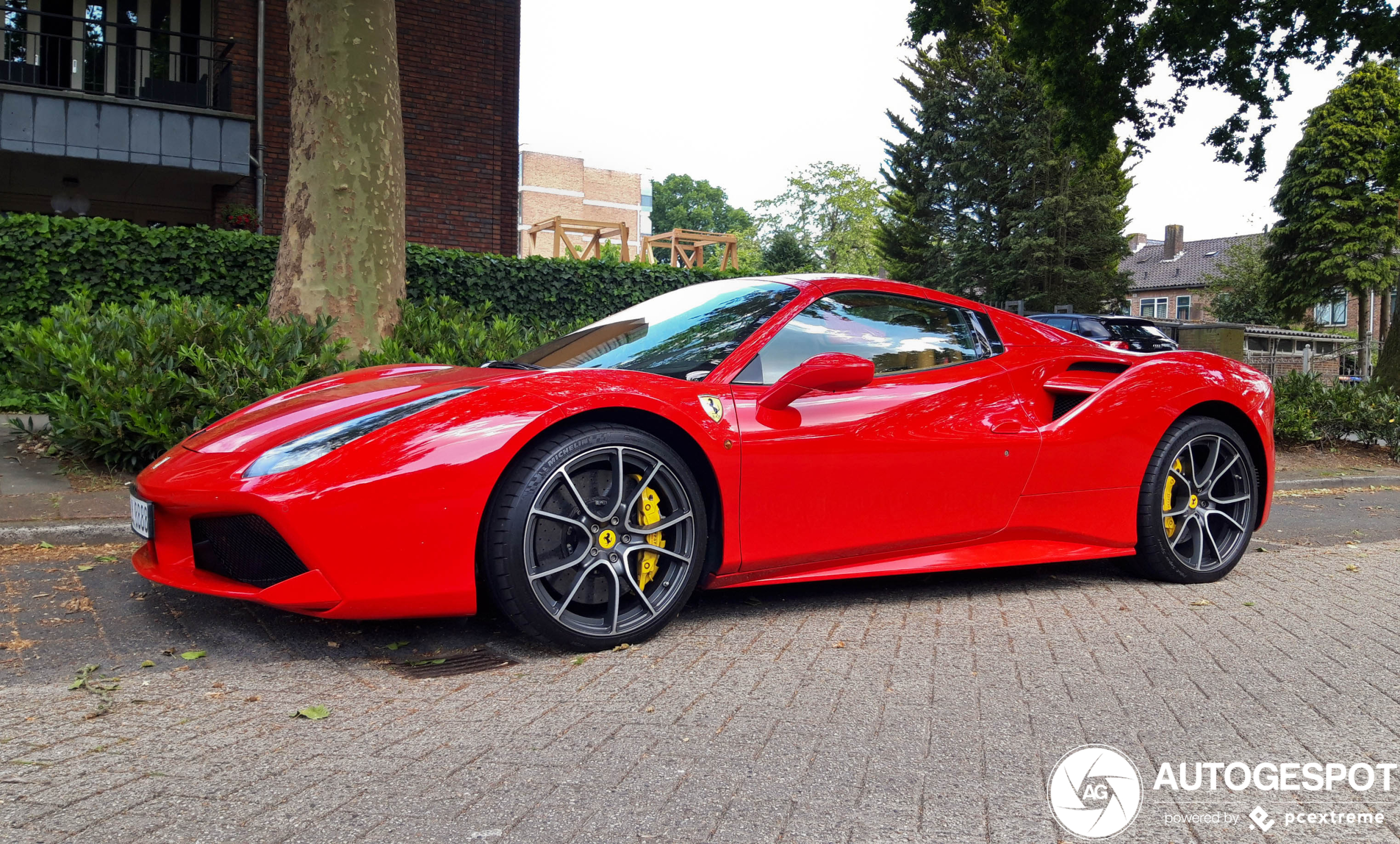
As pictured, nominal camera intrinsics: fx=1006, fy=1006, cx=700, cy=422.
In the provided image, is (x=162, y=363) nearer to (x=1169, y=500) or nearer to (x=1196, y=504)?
(x=1169, y=500)

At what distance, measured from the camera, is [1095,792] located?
7.53ft

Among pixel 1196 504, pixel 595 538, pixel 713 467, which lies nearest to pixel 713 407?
pixel 713 467

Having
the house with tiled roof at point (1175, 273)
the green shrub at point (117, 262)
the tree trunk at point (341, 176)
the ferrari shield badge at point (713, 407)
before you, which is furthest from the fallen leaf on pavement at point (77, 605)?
the house with tiled roof at point (1175, 273)

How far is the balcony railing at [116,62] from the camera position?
49.2ft

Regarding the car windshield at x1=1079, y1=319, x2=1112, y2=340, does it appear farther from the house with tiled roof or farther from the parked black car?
the house with tiled roof

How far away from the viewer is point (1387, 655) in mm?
3488

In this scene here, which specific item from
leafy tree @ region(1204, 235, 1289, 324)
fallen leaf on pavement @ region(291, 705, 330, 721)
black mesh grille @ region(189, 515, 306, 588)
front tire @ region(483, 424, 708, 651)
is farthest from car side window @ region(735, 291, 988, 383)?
leafy tree @ region(1204, 235, 1289, 324)

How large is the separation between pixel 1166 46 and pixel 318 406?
1325 centimetres

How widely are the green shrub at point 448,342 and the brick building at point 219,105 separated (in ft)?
25.6

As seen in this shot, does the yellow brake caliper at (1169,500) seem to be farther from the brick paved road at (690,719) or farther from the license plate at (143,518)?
the license plate at (143,518)

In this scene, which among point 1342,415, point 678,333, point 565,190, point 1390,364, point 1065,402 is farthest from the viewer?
point 565,190

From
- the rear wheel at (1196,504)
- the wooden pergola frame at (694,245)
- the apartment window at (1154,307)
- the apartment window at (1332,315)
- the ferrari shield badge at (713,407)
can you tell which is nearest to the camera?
the ferrari shield badge at (713,407)

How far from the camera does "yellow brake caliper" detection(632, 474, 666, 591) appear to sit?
331cm

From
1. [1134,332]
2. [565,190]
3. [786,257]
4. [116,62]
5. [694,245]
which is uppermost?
[565,190]
